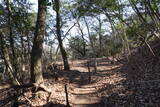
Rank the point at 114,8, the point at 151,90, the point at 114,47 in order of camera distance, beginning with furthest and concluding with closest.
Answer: the point at 114,47 < the point at 114,8 < the point at 151,90

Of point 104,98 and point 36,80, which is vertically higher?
point 36,80

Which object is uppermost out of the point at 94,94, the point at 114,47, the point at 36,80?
the point at 114,47

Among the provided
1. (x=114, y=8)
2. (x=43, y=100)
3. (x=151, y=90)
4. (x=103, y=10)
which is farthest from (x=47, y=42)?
(x=151, y=90)

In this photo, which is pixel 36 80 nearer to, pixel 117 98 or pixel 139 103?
pixel 117 98

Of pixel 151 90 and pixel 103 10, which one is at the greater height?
pixel 103 10

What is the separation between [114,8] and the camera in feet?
38.9

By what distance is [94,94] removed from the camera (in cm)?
1018

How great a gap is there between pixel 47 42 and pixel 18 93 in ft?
71.7

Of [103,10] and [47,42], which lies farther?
[47,42]

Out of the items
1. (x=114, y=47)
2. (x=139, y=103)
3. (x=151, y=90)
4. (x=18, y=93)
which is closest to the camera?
(x=139, y=103)

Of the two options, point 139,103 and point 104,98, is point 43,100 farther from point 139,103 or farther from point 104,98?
point 139,103

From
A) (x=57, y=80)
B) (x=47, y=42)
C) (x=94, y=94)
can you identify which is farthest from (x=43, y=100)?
(x=47, y=42)

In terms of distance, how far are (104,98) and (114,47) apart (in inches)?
1099

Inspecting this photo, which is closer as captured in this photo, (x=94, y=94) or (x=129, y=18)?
(x=94, y=94)
